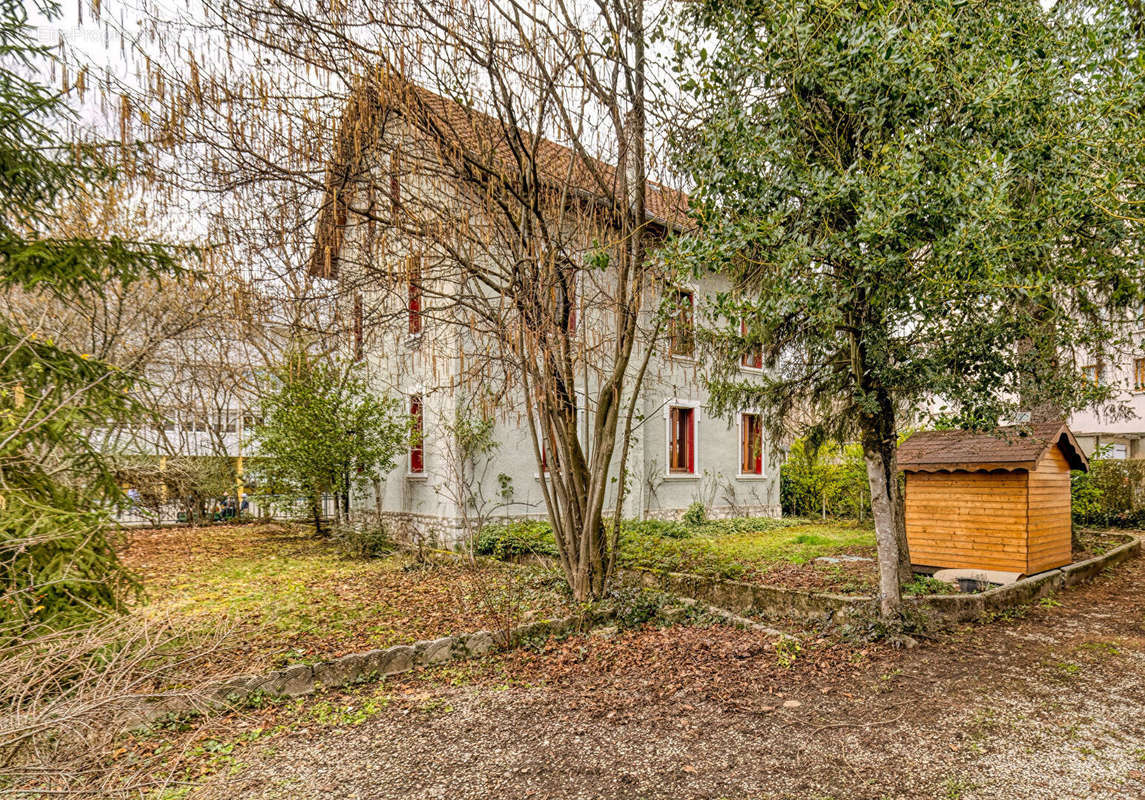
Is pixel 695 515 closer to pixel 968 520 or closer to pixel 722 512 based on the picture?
pixel 722 512

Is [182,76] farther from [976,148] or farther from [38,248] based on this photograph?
[976,148]

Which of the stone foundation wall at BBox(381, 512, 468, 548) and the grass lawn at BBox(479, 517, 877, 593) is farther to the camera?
the stone foundation wall at BBox(381, 512, 468, 548)

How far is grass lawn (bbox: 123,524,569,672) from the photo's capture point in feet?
19.5

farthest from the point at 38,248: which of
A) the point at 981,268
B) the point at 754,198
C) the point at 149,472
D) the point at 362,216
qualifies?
the point at 149,472

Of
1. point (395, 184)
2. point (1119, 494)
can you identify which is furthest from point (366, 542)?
point (1119, 494)

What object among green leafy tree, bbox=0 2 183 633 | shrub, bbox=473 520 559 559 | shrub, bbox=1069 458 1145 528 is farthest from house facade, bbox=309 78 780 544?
shrub, bbox=1069 458 1145 528

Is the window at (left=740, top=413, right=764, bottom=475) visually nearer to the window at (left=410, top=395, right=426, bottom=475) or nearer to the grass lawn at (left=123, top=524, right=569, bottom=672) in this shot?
the window at (left=410, top=395, right=426, bottom=475)

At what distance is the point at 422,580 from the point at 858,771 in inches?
263

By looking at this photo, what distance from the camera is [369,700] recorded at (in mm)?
4848

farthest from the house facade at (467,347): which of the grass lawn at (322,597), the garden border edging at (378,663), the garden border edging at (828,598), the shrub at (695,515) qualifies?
the garden border edging at (828,598)

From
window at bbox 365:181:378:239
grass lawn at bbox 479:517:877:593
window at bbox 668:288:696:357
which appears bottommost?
grass lawn at bbox 479:517:877:593

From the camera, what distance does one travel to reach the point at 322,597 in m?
8.00

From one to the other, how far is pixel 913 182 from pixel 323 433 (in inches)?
403

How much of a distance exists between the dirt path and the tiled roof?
4181 mm
